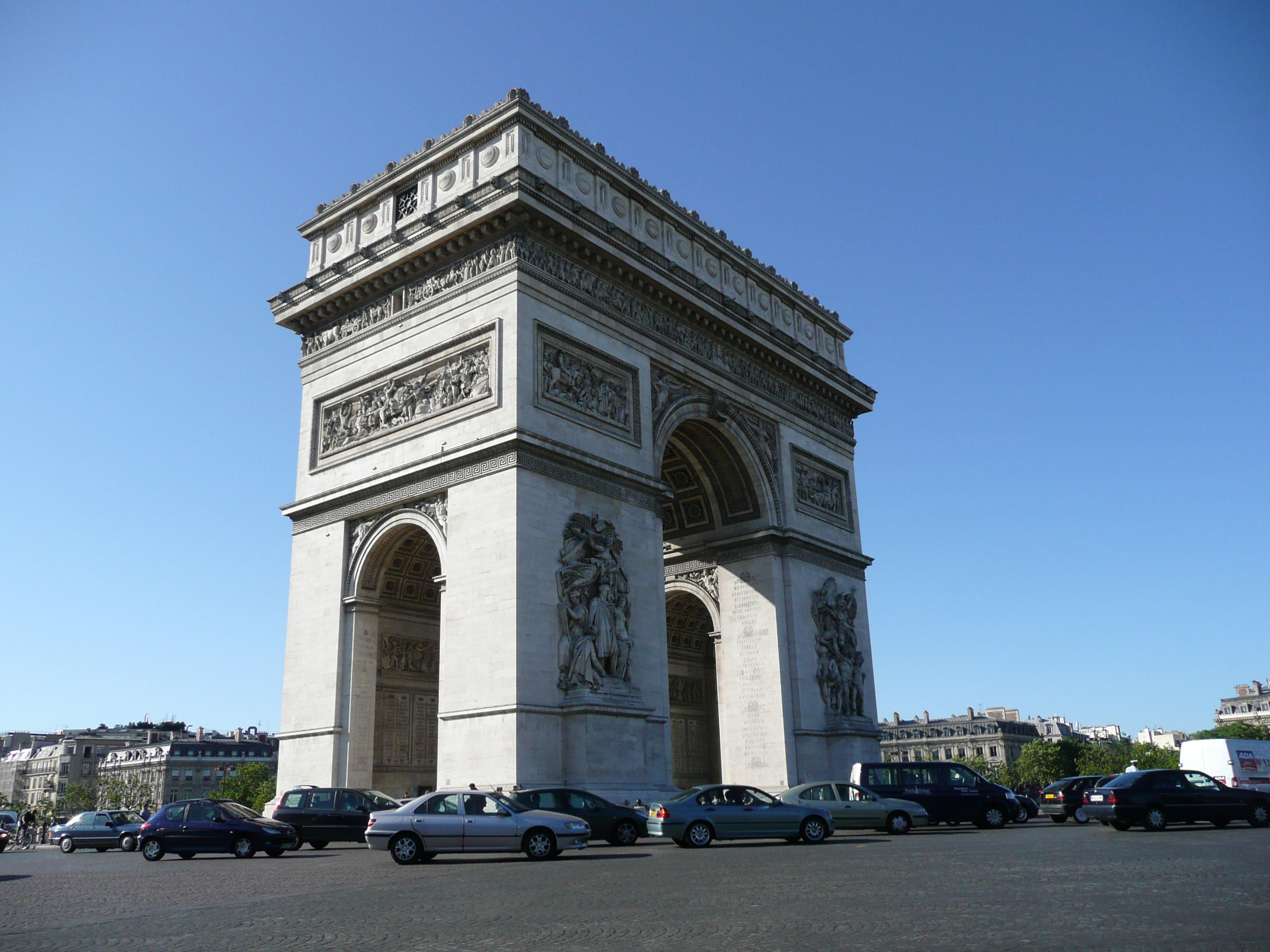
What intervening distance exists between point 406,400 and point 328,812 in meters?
10.0

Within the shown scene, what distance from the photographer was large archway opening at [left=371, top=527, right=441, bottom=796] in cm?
2617

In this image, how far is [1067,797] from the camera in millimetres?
26500

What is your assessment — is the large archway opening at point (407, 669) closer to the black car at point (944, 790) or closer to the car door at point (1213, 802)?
the black car at point (944, 790)

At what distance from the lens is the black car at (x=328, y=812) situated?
21.5 meters

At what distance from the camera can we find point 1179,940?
6.91 m

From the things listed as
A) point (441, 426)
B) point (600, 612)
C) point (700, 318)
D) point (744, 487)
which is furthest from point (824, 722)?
point (441, 426)

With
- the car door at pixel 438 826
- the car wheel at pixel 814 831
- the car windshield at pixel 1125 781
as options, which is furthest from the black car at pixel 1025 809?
the car door at pixel 438 826

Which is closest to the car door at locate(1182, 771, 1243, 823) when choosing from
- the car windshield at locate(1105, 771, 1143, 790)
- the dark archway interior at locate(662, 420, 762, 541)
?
the car windshield at locate(1105, 771, 1143, 790)

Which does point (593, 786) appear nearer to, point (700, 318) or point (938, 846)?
point (938, 846)

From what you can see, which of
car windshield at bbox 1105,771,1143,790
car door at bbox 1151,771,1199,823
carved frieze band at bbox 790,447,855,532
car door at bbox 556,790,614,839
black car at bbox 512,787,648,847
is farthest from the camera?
carved frieze band at bbox 790,447,855,532

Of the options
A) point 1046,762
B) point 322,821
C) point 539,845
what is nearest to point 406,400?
point 322,821

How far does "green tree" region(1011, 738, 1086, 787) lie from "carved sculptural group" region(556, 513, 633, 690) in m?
101

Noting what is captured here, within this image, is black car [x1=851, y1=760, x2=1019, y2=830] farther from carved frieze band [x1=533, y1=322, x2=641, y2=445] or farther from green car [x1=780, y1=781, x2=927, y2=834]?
carved frieze band [x1=533, y1=322, x2=641, y2=445]

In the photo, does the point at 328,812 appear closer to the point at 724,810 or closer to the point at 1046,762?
the point at 724,810
